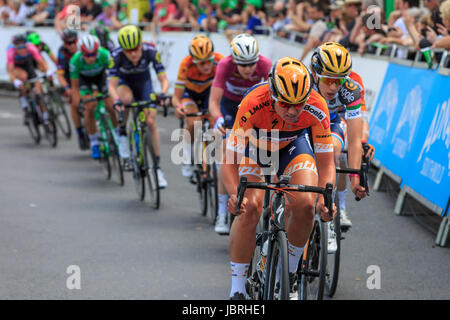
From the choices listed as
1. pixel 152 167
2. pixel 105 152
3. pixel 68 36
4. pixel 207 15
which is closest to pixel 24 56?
pixel 68 36

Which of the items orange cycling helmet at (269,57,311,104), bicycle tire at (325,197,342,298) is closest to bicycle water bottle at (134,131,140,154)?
bicycle tire at (325,197,342,298)

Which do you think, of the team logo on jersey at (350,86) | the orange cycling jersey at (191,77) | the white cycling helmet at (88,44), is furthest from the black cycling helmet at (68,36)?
the team logo on jersey at (350,86)

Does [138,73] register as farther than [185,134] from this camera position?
Yes

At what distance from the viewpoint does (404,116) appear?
9047mm

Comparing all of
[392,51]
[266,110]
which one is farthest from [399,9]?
[266,110]

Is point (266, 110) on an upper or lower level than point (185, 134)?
upper

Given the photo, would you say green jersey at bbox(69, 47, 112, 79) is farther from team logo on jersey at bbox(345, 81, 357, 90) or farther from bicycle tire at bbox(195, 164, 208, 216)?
team logo on jersey at bbox(345, 81, 357, 90)

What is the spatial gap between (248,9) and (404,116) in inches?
346

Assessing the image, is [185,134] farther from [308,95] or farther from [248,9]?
[248,9]

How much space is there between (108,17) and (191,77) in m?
12.1

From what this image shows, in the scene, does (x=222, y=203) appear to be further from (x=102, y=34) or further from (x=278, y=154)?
(x=102, y=34)

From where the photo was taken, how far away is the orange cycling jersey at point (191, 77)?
28.9 feet

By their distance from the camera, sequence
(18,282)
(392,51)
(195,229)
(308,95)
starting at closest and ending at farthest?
(308,95), (18,282), (195,229), (392,51)
